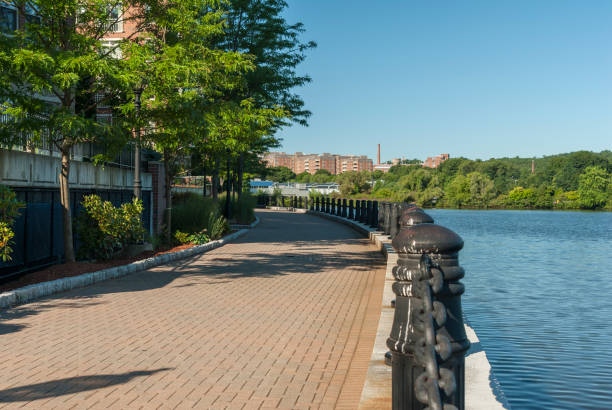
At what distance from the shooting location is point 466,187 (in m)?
103

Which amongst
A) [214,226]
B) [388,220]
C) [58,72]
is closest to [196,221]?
[214,226]

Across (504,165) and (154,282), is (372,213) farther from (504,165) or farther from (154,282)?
(504,165)

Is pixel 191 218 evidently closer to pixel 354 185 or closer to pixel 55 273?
pixel 55 273

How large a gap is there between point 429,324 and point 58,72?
10.2 m

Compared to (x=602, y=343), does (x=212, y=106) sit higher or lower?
higher

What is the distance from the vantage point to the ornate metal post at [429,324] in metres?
2.65

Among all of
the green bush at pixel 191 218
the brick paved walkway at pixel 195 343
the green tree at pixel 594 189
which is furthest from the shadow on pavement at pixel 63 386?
the green tree at pixel 594 189

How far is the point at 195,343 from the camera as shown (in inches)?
281

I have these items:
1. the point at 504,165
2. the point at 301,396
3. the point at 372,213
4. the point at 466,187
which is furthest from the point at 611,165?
the point at 301,396

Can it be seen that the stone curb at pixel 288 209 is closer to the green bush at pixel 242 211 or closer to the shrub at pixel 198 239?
the green bush at pixel 242 211

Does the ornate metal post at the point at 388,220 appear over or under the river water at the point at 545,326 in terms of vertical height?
over

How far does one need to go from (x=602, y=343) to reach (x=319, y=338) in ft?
16.8

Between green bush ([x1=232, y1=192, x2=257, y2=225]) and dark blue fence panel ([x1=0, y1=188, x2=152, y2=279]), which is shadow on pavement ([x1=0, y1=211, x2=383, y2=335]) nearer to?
dark blue fence panel ([x1=0, y1=188, x2=152, y2=279])

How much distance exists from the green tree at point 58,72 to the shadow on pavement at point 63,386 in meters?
6.16
